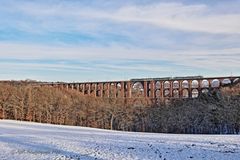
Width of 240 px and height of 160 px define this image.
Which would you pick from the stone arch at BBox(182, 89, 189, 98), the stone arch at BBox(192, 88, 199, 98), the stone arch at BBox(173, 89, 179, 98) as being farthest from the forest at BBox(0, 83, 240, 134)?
the stone arch at BBox(173, 89, 179, 98)

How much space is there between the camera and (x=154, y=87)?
88562 millimetres

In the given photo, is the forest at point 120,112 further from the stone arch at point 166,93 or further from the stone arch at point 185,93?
the stone arch at point 166,93

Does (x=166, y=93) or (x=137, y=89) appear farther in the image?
(x=137, y=89)

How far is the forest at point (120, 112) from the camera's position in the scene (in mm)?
57750

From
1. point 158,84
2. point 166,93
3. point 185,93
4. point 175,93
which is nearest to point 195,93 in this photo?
point 185,93

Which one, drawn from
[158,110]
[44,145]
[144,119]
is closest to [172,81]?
[158,110]

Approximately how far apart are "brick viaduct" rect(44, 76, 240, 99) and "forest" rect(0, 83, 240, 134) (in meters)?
8.28

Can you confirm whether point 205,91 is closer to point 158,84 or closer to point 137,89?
point 158,84

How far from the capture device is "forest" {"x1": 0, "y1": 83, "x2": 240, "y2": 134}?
57.8m

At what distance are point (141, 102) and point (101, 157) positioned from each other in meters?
65.7

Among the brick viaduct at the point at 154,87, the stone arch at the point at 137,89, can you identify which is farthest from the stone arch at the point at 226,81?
the stone arch at the point at 137,89

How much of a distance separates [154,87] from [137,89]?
616 centimetres

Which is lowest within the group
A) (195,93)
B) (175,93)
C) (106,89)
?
(195,93)

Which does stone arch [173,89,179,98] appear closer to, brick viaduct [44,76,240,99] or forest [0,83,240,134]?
brick viaduct [44,76,240,99]
